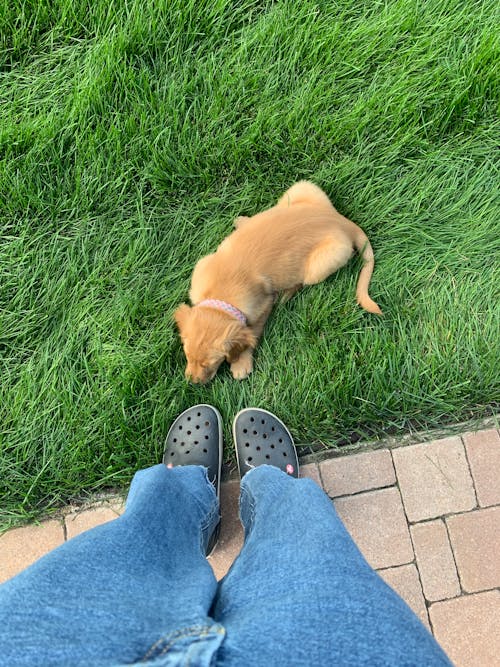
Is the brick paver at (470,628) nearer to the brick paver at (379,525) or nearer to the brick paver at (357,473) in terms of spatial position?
the brick paver at (379,525)

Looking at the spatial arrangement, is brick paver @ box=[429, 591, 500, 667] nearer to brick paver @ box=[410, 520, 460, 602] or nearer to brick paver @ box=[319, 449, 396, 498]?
brick paver @ box=[410, 520, 460, 602]

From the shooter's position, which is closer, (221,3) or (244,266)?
(244,266)

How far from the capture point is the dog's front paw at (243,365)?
2230 millimetres

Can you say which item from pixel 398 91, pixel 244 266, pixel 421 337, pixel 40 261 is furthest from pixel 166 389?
pixel 398 91

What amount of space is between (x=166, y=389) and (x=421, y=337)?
3.91 ft

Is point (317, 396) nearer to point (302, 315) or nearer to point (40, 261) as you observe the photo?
point (302, 315)

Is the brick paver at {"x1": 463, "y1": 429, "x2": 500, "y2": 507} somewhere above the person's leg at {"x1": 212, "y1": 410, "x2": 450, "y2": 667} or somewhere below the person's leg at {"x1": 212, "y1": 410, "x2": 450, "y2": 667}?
below

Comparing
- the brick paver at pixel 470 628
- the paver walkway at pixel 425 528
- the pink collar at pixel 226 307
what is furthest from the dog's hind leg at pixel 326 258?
the brick paver at pixel 470 628

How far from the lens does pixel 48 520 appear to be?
2.13m

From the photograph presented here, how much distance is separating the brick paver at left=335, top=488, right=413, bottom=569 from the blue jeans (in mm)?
803

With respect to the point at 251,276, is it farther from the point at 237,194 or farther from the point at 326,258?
the point at 237,194

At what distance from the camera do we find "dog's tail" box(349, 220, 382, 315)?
88.8 inches

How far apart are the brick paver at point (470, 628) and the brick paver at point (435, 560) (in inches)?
1.9

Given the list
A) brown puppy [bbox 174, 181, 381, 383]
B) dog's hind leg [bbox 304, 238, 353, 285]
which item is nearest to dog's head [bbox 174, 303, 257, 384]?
brown puppy [bbox 174, 181, 381, 383]
